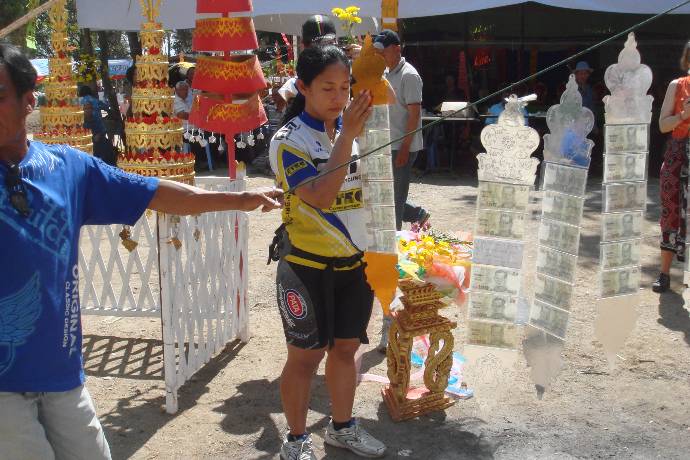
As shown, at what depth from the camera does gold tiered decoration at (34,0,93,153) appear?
456 cm

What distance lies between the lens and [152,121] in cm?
374

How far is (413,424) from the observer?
345 cm

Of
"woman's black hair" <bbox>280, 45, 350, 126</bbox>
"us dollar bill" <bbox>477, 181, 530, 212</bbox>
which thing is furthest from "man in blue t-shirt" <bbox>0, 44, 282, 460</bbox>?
"us dollar bill" <bbox>477, 181, 530, 212</bbox>

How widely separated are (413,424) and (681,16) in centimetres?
982

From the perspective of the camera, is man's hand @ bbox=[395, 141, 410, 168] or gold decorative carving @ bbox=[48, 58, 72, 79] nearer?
man's hand @ bbox=[395, 141, 410, 168]

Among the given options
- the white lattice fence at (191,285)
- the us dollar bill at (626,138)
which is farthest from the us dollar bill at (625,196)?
the white lattice fence at (191,285)

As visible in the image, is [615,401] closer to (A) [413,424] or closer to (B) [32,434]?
(A) [413,424]

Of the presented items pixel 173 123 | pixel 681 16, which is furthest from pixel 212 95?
pixel 681 16

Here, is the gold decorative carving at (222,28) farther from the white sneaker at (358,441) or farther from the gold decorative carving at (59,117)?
the white sneaker at (358,441)

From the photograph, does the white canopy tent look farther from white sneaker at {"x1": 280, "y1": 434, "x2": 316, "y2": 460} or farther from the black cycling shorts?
white sneaker at {"x1": 280, "y1": 434, "x2": 316, "y2": 460}

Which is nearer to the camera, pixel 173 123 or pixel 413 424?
pixel 413 424

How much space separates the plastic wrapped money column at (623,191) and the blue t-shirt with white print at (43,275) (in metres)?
1.66

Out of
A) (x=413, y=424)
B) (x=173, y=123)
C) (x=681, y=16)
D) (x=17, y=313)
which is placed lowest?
(x=413, y=424)

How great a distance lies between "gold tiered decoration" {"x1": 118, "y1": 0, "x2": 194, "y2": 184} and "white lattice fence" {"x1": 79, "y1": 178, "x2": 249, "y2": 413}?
11.6 inches
